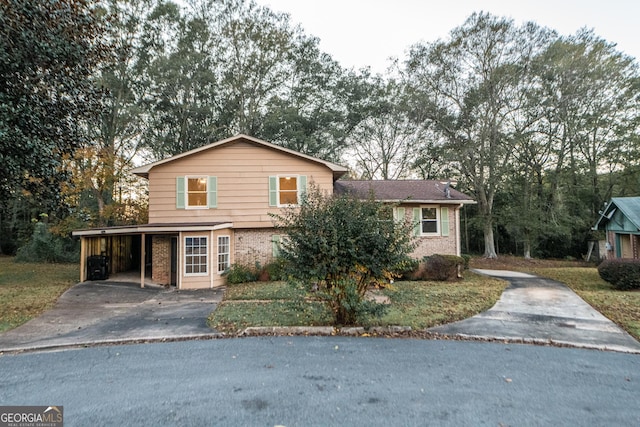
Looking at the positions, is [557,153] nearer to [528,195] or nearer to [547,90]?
[528,195]

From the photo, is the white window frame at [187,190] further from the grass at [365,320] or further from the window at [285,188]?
the grass at [365,320]

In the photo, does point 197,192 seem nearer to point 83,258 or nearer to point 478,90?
point 83,258

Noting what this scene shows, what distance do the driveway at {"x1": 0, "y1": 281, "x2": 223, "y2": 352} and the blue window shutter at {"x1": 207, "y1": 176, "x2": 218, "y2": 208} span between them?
3.96 m

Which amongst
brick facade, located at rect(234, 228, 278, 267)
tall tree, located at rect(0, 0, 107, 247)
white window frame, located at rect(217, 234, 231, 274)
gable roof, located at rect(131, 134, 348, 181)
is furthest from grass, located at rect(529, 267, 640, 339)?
Result: tall tree, located at rect(0, 0, 107, 247)

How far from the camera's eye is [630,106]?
2152cm

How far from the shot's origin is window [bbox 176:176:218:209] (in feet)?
45.2

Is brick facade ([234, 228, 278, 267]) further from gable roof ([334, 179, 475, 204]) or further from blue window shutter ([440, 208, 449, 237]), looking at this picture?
blue window shutter ([440, 208, 449, 237])

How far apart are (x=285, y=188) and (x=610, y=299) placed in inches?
457

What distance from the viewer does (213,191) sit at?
13.9 metres

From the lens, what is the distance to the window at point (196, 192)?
1377cm

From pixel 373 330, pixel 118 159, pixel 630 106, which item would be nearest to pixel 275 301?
pixel 373 330

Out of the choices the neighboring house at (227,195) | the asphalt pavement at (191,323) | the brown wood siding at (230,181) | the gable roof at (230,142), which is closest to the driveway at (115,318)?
the asphalt pavement at (191,323)

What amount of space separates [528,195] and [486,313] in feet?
65.3

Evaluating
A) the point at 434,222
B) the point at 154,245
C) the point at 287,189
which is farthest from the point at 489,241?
the point at 154,245
